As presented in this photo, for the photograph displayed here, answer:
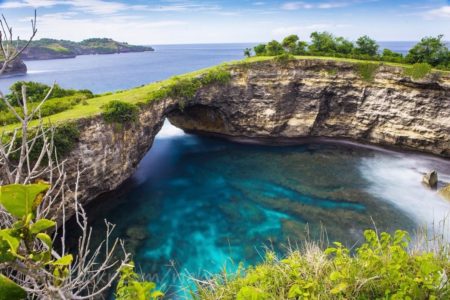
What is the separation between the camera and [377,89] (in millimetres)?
31031

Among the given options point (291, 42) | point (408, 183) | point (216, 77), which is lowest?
point (408, 183)

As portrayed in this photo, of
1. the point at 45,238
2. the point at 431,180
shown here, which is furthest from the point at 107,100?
the point at 431,180

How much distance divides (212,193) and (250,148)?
34.8 feet

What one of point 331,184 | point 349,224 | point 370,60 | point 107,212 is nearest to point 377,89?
point 370,60

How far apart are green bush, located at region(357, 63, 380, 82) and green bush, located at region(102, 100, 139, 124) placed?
24106mm

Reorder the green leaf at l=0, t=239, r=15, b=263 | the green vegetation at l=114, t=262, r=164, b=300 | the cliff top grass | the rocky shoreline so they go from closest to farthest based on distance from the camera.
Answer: the green leaf at l=0, t=239, r=15, b=263 → the green vegetation at l=114, t=262, r=164, b=300 → the cliff top grass → the rocky shoreline

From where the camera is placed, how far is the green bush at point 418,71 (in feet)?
92.5

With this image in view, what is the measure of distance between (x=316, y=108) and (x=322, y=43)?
10.0 metres

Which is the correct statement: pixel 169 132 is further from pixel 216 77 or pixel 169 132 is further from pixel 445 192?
pixel 445 192

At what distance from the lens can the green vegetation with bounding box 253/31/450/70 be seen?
3095 cm

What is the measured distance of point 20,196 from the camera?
5.74 ft

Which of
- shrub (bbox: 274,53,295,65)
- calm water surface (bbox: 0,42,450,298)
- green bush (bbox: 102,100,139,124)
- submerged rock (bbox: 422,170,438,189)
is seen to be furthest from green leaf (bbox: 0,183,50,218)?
shrub (bbox: 274,53,295,65)

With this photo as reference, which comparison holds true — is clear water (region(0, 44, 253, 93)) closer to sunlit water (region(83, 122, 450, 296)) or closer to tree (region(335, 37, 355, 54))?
sunlit water (region(83, 122, 450, 296))

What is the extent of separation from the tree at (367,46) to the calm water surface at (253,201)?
40.7 feet
